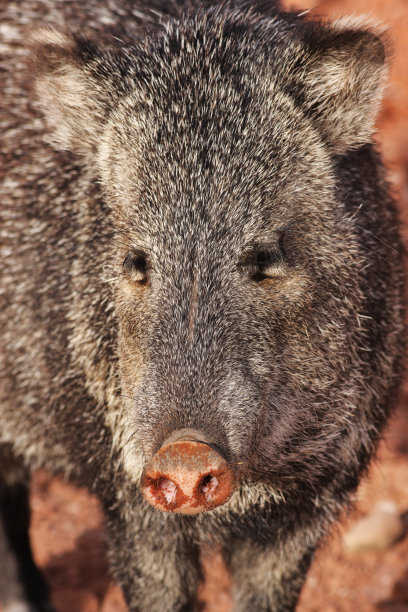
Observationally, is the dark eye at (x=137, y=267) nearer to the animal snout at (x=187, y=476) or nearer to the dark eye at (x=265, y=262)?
the dark eye at (x=265, y=262)

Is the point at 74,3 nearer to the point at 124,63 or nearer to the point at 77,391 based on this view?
Answer: the point at 124,63

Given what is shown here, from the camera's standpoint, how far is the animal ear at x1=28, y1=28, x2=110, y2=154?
2479 mm

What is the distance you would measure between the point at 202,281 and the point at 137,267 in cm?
25

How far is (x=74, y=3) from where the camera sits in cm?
315

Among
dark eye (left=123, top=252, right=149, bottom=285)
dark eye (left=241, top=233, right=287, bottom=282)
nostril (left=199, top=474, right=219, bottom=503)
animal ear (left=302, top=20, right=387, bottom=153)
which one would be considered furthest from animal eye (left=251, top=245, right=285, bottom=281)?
nostril (left=199, top=474, right=219, bottom=503)

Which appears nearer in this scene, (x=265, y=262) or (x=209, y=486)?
(x=209, y=486)

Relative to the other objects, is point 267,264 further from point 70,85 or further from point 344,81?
point 70,85

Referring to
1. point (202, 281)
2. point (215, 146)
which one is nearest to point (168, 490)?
point (202, 281)

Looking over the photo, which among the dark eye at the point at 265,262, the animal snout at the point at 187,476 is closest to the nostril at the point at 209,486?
the animal snout at the point at 187,476

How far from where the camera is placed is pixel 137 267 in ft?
7.51

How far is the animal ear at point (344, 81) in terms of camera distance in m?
2.32

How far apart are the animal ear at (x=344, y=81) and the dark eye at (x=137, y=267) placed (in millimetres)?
601

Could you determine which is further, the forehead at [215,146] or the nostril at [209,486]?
the forehead at [215,146]

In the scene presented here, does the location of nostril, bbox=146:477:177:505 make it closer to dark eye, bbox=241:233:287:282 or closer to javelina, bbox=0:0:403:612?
javelina, bbox=0:0:403:612
